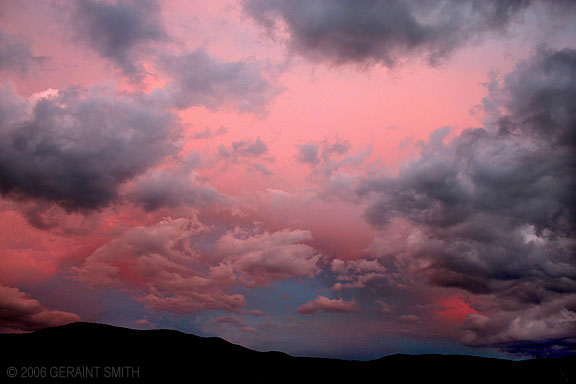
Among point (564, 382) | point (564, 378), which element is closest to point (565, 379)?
point (564, 378)

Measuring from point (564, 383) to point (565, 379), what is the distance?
8552 millimetres

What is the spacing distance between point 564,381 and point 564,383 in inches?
109

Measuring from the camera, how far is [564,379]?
114 m

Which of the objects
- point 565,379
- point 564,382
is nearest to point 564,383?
point 564,382

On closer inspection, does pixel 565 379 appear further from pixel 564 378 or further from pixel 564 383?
pixel 564 383

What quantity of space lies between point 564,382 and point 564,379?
5592mm

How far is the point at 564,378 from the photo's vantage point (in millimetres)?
112188

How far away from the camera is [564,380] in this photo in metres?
115

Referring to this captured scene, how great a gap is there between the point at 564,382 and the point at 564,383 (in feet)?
3.62

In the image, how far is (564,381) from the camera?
11650 cm

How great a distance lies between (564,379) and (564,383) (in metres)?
6.69

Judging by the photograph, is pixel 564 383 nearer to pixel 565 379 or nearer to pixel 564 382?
pixel 564 382

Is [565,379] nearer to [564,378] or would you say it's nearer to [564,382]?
[564,378]
